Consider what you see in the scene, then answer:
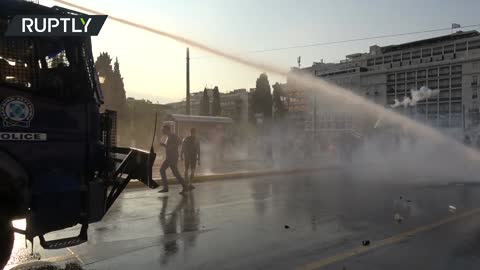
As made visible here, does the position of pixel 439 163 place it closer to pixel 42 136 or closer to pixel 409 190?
pixel 409 190

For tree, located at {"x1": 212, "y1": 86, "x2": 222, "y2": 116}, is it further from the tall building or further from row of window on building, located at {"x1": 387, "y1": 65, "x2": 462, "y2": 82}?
row of window on building, located at {"x1": 387, "y1": 65, "x2": 462, "y2": 82}

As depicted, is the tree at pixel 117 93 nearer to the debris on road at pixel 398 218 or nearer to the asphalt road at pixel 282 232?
the asphalt road at pixel 282 232

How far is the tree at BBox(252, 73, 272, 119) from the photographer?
76.7 metres

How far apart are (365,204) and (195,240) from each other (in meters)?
4.52

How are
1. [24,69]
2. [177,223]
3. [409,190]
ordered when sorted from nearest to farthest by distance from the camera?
[24,69]
[177,223]
[409,190]

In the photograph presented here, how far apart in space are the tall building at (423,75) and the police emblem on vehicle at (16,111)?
79.3 meters

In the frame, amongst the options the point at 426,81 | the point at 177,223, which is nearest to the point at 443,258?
the point at 177,223

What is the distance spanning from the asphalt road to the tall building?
73212 millimetres

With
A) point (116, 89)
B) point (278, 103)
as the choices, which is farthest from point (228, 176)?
point (278, 103)

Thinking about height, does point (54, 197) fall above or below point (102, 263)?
above

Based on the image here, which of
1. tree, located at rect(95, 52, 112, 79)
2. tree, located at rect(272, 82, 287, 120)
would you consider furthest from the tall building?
tree, located at rect(95, 52, 112, 79)

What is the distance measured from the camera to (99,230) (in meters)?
6.49

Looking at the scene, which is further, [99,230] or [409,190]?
[409,190]

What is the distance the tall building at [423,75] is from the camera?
87.5m
